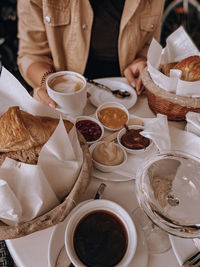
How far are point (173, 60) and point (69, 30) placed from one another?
2.08 feet

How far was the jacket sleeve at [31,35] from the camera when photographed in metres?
1.29

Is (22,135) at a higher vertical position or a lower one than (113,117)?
higher

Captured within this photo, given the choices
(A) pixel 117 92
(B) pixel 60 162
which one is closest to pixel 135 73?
(A) pixel 117 92

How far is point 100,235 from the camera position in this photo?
28.0 inches

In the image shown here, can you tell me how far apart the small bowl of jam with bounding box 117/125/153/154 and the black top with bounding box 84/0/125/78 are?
795 millimetres

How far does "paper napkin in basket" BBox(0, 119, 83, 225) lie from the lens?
2.09ft

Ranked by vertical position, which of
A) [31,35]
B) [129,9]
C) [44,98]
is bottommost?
[44,98]

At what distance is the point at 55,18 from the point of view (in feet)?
4.26

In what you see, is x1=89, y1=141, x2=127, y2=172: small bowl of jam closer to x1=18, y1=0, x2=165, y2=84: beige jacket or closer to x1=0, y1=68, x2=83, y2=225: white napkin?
x1=0, y1=68, x2=83, y2=225: white napkin

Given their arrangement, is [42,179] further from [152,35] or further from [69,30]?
[152,35]

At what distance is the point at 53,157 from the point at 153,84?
564 mm

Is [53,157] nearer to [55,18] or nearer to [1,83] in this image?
[1,83]

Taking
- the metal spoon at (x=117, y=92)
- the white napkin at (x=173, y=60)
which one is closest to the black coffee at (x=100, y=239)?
the white napkin at (x=173, y=60)

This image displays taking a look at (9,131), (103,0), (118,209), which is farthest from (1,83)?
(103,0)
